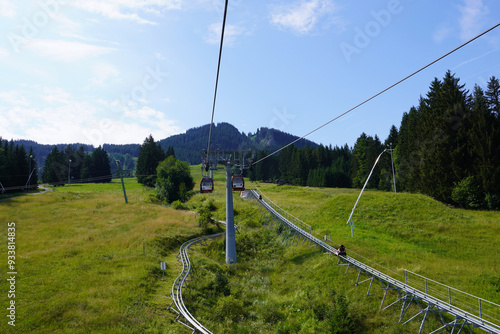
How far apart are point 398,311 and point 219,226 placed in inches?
1403

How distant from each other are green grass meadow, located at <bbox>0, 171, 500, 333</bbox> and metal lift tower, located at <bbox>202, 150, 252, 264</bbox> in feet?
8.72

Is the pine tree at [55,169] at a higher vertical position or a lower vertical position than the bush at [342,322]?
higher

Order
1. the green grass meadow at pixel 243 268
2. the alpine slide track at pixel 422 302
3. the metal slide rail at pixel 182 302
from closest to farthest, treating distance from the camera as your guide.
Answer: the alpine slide track at pixel 422 302, the metal slide rail at pixel 182 302, the green grass meadow at pixel 243 268

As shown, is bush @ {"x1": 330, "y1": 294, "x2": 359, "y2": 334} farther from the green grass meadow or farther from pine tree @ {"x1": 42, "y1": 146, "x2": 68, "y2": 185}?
pine tree @ {"x1": 42, "y1": 146, "x2": 68, "y2": 185}

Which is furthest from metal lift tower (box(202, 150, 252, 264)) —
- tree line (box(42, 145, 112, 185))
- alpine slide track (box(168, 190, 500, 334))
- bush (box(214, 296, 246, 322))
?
tree line (box(42, 145, 112, 185))

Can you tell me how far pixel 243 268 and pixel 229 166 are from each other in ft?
40.4

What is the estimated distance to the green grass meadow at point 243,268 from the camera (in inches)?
723

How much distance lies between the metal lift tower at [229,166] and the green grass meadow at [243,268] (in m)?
2.66

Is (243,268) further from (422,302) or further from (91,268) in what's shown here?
(422,302)

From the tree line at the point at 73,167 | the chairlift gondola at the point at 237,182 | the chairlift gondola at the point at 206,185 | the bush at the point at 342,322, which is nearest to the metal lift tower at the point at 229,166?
the chairlift gondola at the point at 237,182

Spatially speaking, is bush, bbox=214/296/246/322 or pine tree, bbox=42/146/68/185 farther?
pine tree, bbox=42/146/68/185

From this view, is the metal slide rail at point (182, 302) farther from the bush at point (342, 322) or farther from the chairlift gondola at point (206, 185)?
the bush at point (342, 322)

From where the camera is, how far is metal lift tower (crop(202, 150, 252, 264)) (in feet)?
107

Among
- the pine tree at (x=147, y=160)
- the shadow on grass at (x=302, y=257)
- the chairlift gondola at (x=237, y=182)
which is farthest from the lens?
the pine tree at (x=147, y=160)
